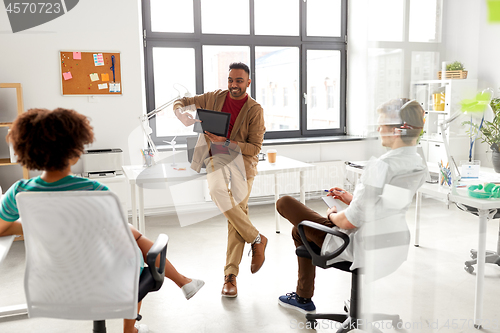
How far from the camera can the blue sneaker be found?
233 cm

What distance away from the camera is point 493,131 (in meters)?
0.97


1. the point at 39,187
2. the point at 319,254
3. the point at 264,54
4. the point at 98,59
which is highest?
the point at 264,54

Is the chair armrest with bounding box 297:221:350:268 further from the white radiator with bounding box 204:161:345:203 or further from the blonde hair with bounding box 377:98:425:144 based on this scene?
the white radiator with bounding box 204:161:345:203

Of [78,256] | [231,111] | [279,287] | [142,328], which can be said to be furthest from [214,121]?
[78,256]

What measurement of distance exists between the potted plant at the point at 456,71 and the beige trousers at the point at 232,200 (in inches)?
68.6

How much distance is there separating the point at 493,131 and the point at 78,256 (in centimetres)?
120

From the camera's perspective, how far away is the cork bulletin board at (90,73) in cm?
394

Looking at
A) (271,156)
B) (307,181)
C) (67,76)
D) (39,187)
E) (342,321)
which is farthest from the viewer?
(307,181)

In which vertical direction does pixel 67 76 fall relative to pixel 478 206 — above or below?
above

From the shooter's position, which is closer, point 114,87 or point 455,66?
point 455,66

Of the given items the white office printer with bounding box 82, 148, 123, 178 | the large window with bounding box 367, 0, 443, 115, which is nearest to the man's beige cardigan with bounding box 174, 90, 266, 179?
the white office printer with bounding box 82, 148, 123, 178

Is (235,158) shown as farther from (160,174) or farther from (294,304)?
(294,304)

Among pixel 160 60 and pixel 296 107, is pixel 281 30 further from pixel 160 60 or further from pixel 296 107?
pixel 160 60

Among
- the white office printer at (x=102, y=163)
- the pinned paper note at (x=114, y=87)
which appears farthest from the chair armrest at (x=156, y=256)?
the pinned paper note at (x=114, y=87)
